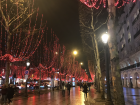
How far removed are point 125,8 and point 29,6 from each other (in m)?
36.6

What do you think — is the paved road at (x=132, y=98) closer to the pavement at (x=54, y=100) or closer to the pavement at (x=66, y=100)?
the pavement at (x=66, y=100)

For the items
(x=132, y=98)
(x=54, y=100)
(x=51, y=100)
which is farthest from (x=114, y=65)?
(x=132, y=98)

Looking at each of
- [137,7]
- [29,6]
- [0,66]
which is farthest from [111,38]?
[0,66]

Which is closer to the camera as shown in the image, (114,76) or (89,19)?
(114,76)

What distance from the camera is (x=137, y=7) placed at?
34.4 meters

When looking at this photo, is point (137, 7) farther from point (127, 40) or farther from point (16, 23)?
point (16, 23)

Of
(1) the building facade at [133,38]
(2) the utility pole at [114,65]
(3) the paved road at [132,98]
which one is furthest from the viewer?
(1) the building facade at [133,38]

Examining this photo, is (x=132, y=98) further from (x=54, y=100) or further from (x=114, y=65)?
(x=114, y=65)

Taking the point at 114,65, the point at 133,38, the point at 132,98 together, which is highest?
the point at 133,38

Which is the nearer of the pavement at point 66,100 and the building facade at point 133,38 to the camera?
the pavement at point 66,100

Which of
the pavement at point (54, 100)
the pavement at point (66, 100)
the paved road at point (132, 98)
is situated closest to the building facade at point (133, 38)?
the paved road at point (132, 98)

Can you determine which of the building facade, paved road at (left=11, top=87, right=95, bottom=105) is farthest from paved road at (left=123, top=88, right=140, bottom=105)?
the building facade

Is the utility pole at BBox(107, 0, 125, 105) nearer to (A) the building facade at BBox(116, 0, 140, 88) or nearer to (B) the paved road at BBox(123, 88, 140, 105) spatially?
(B) the paved road at BBox(123, 88, 140, 105)

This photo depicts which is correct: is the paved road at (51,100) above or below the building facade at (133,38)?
below
